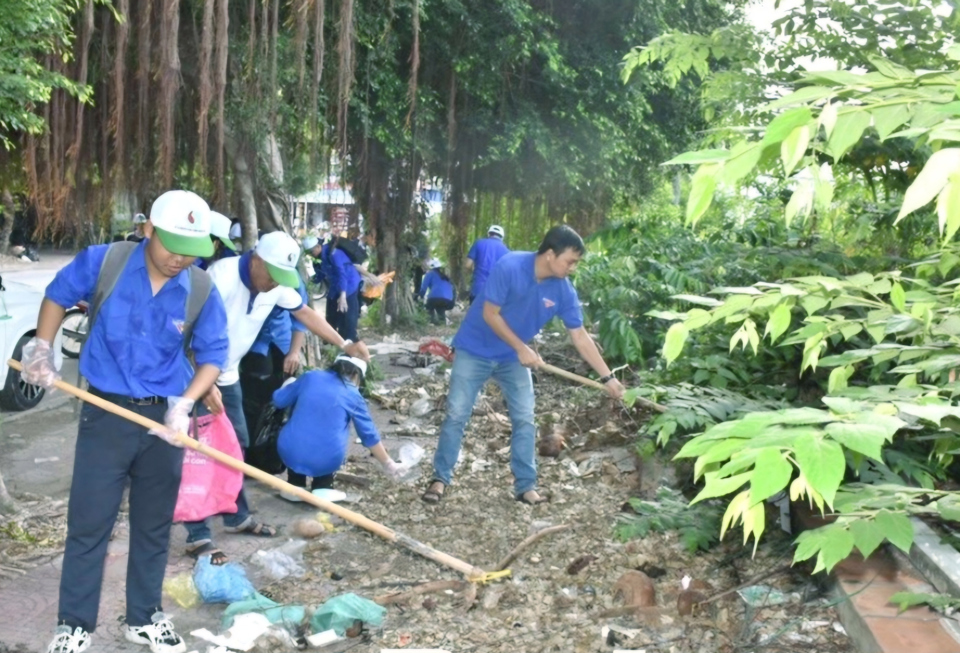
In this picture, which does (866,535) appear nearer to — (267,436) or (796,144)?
(796,144)

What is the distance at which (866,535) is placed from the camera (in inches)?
83.3

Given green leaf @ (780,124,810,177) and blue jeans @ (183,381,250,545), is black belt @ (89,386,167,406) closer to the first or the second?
blue jeans @ (183,381,250,545)

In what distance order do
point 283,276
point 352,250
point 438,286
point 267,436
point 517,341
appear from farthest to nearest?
point 438,286 → point 352,250 → point 267,436 → point 517,341 → point 283,276

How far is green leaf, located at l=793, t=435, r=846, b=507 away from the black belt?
325 cm

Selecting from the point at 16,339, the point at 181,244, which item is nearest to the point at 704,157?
the point at 181,244

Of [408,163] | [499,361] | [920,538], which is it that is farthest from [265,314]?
[408,163]

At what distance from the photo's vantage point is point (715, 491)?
1.83m

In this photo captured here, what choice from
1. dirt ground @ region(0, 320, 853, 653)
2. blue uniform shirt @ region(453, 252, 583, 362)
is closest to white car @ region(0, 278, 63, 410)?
dirt ground @ region(0, 320, 853, 653)

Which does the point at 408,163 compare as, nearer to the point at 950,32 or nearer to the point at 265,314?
the point at 265,314

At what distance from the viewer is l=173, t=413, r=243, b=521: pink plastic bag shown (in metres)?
5.61

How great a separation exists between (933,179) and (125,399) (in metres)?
3.52

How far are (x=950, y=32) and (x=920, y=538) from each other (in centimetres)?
282

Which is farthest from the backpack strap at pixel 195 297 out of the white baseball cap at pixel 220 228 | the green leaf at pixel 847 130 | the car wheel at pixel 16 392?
the car wheel at pixel 16 392

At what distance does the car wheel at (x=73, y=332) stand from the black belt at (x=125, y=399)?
5650mm
